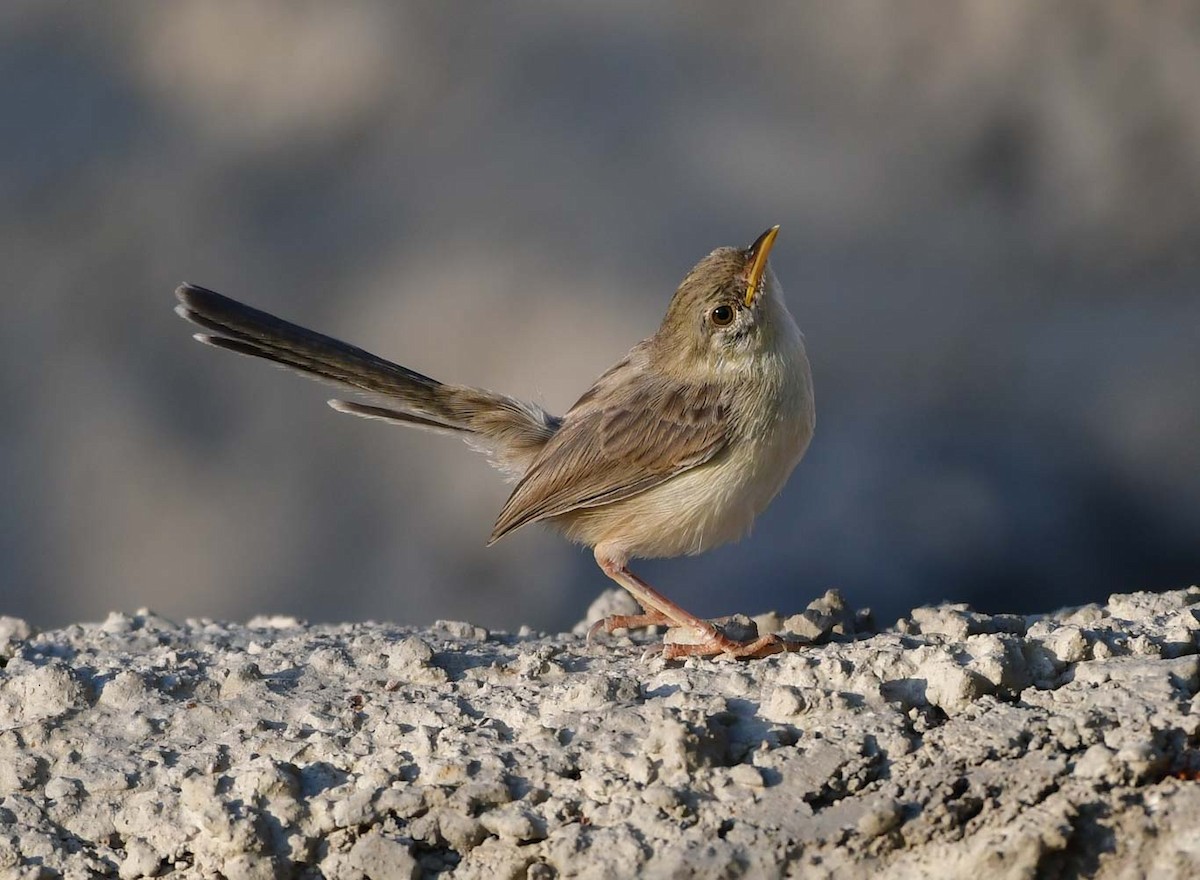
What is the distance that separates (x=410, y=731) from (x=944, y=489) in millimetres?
4852

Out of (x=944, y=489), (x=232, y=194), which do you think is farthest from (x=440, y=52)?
(x=944, y=489)

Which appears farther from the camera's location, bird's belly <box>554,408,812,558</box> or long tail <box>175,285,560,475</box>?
long tail <box>175,285,560,475</box>

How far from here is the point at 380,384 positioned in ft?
17.8

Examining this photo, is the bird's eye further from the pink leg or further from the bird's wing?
the pink leg

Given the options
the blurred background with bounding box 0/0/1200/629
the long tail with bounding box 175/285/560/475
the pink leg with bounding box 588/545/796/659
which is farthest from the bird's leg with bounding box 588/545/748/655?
the blurred background with bounding box 0/0/1200/629

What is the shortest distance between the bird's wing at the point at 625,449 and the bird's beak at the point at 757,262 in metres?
0.31

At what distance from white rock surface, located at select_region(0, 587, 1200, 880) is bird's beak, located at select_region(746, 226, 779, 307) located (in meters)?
1.13

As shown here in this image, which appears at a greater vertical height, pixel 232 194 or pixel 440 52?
pixel 440 52

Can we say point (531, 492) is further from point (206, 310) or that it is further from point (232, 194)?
point (232, 194)

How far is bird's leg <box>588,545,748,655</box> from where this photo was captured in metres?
4.47

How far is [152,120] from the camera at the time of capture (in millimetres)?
9430

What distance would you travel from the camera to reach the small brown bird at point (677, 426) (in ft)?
15.8

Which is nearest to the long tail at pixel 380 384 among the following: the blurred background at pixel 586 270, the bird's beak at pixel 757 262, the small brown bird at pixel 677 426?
the small brown bird at pixel 677 426

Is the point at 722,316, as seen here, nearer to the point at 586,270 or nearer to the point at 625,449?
the point at 625,449
